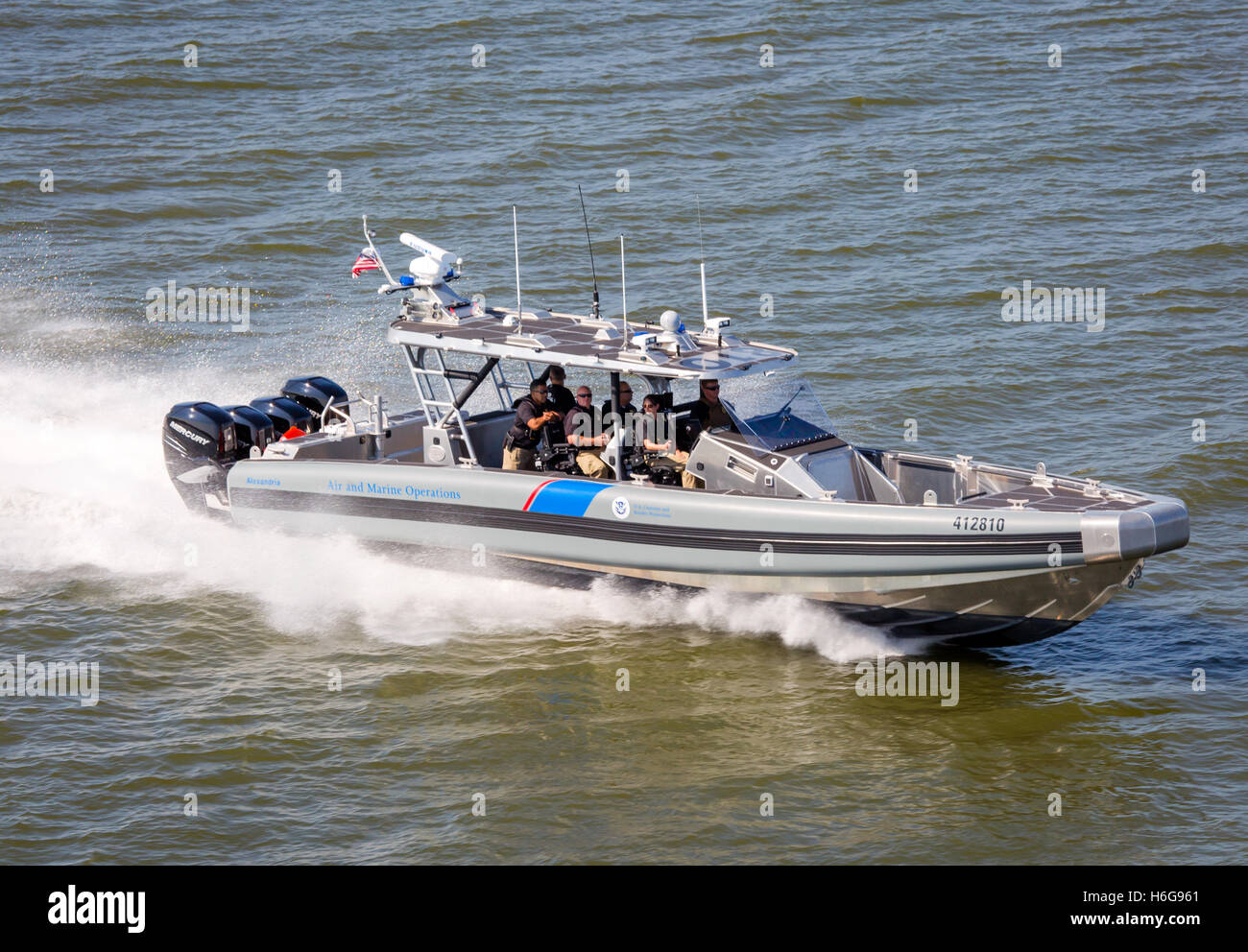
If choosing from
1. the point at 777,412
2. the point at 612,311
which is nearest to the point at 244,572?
the point at 777,412

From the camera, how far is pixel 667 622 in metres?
12.3

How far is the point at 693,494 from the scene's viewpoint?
450 inches

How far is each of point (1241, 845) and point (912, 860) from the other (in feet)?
6.94

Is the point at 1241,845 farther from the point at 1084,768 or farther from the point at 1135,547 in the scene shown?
the point at 1135,547

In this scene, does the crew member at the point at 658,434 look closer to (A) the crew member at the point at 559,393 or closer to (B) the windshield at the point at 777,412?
(B) the windshield at the point at 777,412

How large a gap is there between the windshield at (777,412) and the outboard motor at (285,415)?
4.63 meters

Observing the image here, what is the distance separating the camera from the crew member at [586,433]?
481 inches

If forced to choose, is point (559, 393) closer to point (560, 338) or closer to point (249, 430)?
point (560, 338)

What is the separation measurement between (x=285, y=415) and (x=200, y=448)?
915 millimetres

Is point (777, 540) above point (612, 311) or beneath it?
beneath

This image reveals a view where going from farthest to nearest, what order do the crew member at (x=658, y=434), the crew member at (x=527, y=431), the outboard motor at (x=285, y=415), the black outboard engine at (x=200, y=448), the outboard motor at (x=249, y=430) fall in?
the outboard motor at (x=285, y=415) < the outboard motor at (x=249, y=430) < the black outboard engine at (x=200, y=448) < the crew member at (x=527, y=431) < the crew member at (x=658, y=434)

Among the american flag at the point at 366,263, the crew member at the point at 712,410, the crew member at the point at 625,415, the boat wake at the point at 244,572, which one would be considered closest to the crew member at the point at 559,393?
the crew member at the point at 625,415
